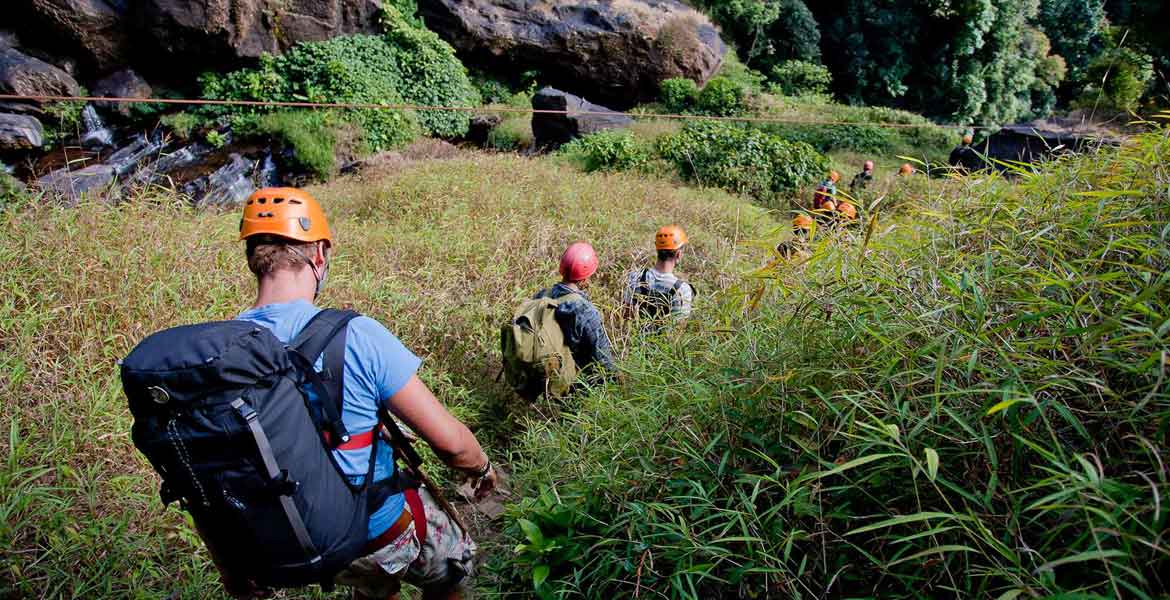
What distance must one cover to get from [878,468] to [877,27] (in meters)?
26.2

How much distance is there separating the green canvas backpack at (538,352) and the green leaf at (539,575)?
4.42ft

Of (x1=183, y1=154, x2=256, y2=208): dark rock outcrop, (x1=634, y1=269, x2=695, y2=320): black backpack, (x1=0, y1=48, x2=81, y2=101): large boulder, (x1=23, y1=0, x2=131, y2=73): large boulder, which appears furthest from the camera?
(x1=23, y1=0, x2=131, y2=73): large boulder

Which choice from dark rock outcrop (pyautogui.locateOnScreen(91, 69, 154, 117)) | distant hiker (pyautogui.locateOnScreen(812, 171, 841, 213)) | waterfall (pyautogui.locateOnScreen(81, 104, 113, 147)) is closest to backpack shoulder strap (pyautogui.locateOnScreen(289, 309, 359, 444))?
distant hiker (pyautogui.locateOnScreen(812, 171, 841, 213))

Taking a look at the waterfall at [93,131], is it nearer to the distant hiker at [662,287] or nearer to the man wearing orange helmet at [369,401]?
the distant hiker at [662,287]

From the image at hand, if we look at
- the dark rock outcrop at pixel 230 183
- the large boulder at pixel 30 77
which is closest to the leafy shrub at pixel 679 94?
the dark rock outcrop at pixel 230 183

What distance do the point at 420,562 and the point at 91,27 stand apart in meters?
14.8

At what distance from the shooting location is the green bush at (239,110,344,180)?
1146 cm

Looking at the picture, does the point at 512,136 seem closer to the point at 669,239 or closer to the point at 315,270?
the point at 669,239

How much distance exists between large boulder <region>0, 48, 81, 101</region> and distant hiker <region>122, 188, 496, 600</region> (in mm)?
13210

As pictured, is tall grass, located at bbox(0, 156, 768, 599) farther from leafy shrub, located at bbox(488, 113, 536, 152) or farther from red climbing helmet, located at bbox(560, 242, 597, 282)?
leafy shrub, located at bbox(488, 113, 536, 152)

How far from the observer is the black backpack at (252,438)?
4.44 feet

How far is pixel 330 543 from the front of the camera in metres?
1.55

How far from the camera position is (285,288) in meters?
1.74

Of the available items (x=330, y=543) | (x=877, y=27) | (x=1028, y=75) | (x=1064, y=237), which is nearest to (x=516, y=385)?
(x=330, y=543)
